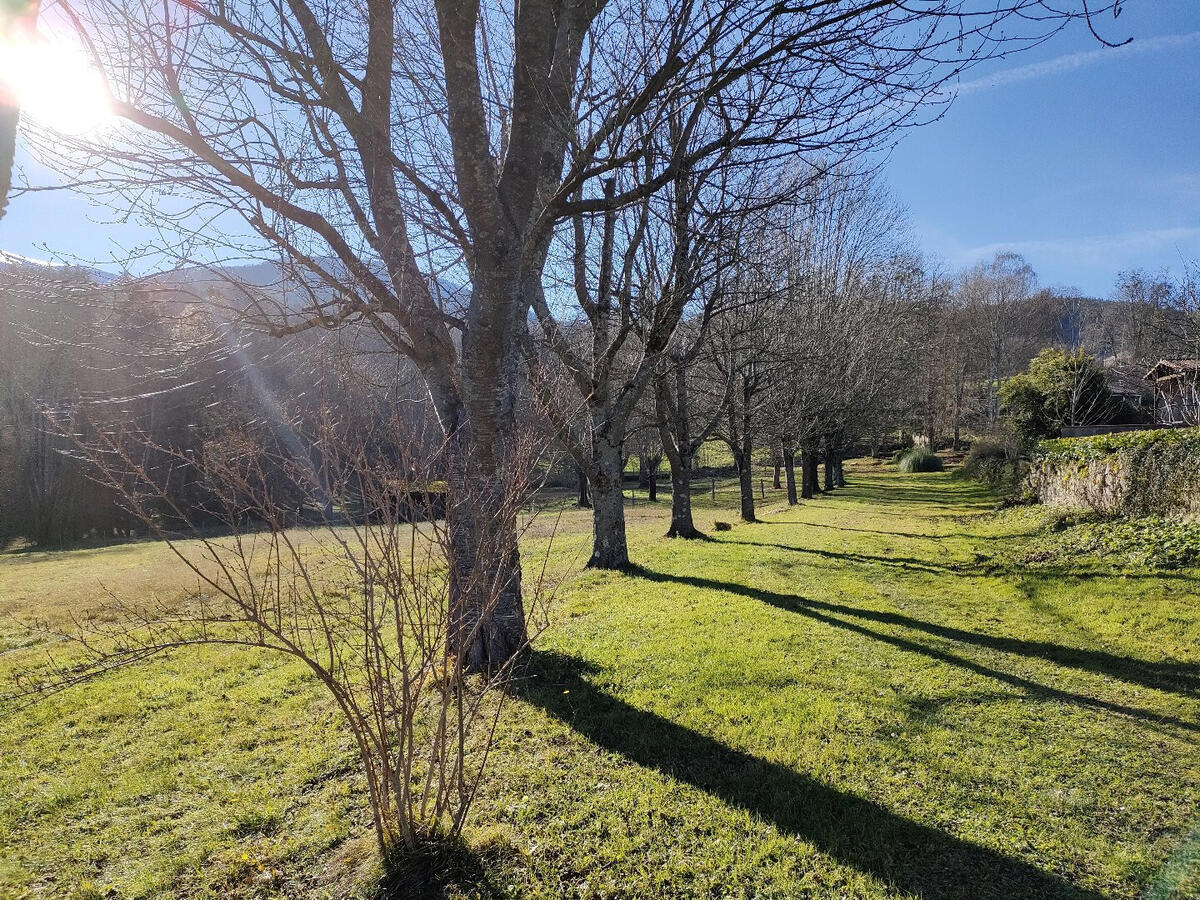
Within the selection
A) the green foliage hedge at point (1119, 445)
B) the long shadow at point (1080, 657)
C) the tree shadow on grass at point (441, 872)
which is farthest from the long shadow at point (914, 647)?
→ the green foliage hedge at point (1119, 445)

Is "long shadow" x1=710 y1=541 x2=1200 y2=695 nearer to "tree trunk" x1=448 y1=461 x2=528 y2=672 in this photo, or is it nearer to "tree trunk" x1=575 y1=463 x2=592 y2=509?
"tree trunk" x1=448 y1=461 x2=528 y2=672

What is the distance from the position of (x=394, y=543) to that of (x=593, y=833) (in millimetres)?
2031

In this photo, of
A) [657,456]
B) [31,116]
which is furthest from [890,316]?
[31,116]

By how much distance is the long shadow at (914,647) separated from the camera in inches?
177

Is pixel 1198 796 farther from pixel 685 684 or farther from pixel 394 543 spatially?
pixel 394 543

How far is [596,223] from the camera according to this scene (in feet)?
34.5

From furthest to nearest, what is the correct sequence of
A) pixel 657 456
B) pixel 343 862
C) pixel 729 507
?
pixel 657 456 → pixel 729 507 → pixel 343 862

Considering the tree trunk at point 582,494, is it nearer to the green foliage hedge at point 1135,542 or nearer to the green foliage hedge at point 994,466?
the green foliage hedge at point 994,466

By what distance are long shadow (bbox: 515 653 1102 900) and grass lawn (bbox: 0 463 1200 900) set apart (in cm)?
2

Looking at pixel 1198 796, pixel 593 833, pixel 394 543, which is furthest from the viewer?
pixel 1198 796

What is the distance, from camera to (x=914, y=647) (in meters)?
6.06

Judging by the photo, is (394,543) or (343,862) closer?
(394,543)

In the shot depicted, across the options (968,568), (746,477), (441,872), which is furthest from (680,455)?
(441,872)

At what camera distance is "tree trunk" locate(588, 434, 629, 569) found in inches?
398
